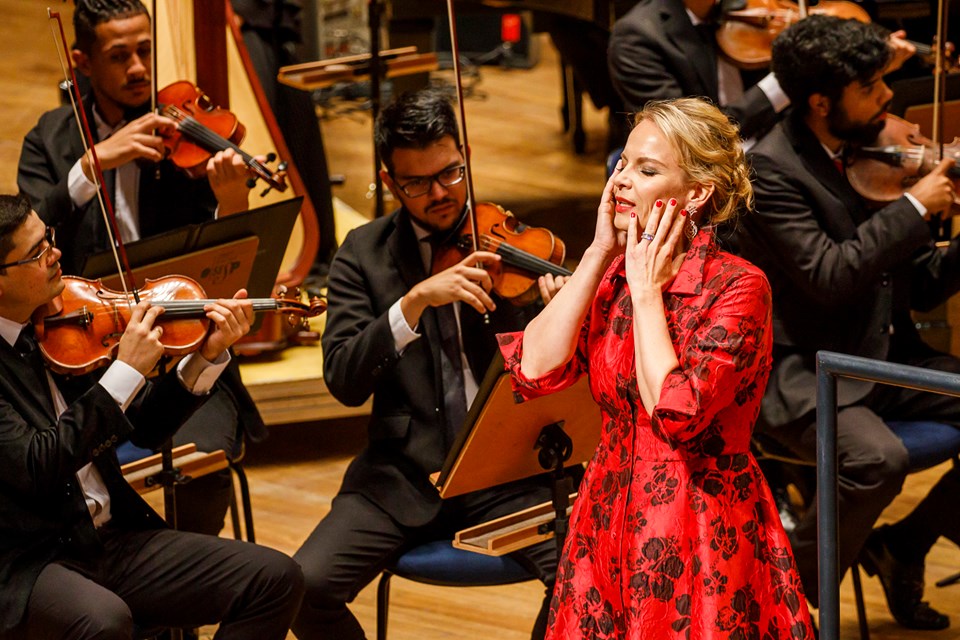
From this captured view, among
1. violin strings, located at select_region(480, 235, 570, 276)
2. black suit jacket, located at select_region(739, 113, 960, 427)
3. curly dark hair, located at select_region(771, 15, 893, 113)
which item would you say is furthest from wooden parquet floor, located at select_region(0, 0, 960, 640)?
curly dark hair, located at select_region(771, 15, 893, 113)

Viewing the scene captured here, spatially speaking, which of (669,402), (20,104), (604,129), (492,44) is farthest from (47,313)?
(492,44)

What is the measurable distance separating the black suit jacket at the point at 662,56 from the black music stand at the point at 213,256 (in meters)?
1.31

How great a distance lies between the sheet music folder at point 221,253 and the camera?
9.69 ft

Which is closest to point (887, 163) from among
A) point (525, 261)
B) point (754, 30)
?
point (754, 30)

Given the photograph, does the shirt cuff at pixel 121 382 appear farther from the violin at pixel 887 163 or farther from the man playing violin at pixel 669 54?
the man playing violin at pixel 669 54

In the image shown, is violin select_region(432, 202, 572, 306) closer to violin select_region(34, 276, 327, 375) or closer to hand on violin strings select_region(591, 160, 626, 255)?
violin select_region(34, 276, 327, 375)

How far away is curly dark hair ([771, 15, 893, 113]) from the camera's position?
3332 mm

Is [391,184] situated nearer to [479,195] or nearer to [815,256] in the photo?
[815,256]

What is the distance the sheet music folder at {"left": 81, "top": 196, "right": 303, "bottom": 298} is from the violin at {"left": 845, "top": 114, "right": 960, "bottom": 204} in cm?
138

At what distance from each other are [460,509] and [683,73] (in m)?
1.70

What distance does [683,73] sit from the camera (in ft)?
13.4

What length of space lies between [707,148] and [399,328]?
2.83ft

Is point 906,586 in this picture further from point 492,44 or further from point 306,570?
point 492,44

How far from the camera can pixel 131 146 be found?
3.33 meters
